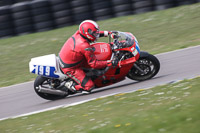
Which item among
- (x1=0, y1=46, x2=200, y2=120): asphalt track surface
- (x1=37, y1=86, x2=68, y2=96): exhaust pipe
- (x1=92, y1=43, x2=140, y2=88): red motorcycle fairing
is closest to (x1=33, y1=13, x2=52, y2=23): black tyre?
(x1=0, y1=46, x2=200, y2=120): asphalt track surface

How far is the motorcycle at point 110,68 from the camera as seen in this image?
7.61 metres

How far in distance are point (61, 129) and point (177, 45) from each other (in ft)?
20.8

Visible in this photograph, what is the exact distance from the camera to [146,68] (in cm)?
777

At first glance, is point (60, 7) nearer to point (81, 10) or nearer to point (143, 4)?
→ point (81, 10)

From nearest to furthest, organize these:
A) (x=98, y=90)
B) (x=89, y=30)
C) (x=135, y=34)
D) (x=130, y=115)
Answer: (x=130, y=115)
(x=89, y=30)
(x=98, y=90)
(x=135, y=34)

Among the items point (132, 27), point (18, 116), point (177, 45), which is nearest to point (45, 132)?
point (18, 116)

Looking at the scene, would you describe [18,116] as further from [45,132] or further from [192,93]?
[192,93]

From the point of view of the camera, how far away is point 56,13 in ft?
47.8

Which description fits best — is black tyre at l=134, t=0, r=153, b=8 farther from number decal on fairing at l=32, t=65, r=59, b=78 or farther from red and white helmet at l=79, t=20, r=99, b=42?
number decal on fairing at l=32, t=65, r=59, b=78

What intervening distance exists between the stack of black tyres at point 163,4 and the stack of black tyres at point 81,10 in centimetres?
276

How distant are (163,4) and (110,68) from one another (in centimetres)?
795

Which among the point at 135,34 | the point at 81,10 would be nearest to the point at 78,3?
the point at 81,10

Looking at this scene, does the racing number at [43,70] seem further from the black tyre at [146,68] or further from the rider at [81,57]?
the black tyre at [146,68]

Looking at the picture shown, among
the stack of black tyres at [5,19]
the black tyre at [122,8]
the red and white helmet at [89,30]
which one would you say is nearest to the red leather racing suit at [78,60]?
the red and white helmet at [89,30]
